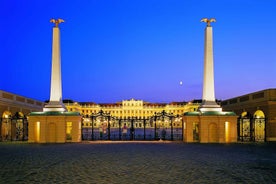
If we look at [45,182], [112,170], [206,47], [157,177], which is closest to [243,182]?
[157,177]

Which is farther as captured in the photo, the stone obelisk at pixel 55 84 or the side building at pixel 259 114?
the side building at pixel 259 114

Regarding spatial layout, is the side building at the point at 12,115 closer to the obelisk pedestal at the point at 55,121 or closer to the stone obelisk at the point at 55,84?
the obelisk pedestal at the point at 55,121

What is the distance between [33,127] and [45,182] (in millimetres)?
22005

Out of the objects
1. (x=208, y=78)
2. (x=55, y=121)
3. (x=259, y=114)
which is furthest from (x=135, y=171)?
(x=259, y=114)

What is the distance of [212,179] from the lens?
43.0 ft

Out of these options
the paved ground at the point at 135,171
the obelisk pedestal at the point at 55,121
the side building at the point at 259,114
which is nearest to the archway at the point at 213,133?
the side building at the point at 259,114

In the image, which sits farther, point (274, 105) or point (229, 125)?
point (274, 105)

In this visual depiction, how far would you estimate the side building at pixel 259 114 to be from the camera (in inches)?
1516

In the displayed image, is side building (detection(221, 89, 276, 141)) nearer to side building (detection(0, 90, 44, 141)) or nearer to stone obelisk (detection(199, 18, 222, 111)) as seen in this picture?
stone obelisk (detection(199, 18, 222, 111))

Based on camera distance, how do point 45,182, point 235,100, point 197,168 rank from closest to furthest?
point 45,182, point 197,168, point 235,100

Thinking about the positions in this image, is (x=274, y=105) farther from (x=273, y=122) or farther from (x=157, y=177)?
(x=157, y=177)

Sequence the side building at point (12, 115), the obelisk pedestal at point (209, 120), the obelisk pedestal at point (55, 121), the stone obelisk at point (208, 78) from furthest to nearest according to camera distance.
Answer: the side building at point (12, 115)
the stone obelisk at point (208, 78)
the obelisk pedestal at point (209, 120)
the obelisk pedestal at point (55, 121)

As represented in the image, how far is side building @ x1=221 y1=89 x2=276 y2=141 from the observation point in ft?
126

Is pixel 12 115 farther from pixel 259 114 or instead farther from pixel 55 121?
pixel 259 114
